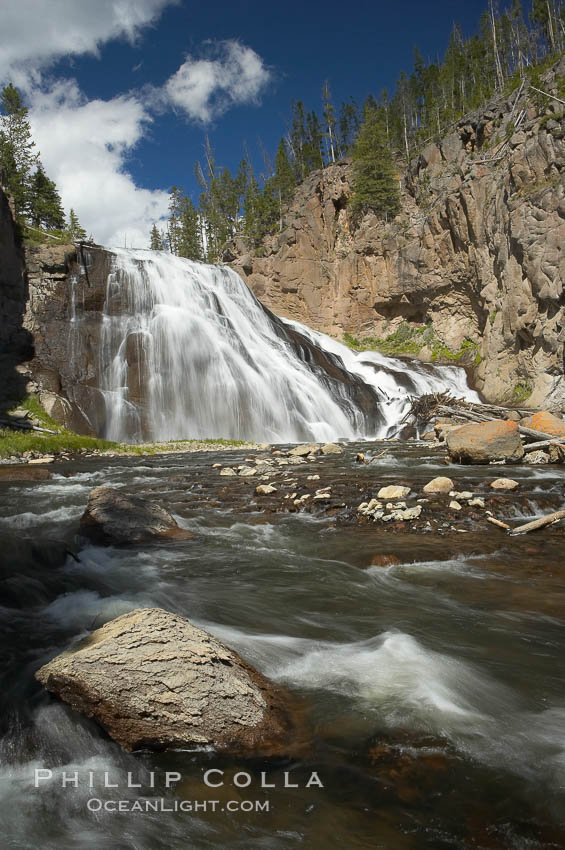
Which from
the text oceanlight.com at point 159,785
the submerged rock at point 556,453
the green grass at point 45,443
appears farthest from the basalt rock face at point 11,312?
the text oceanlight.com at point 159,785

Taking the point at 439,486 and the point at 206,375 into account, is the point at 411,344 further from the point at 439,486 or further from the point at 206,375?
the point at 439,486

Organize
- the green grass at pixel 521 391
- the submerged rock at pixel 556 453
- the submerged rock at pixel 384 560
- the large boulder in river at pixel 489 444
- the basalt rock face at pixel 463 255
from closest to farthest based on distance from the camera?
the submerged rock at pixel 384 560 < the submerged rock at pixel 556 453 < the large boulder in river at pixel 489 444 < the basalt rock face at pixel 463 255 < the green grass at pixel 521 391

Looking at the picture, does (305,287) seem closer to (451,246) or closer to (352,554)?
(451,246)

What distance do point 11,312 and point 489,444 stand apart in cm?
2454

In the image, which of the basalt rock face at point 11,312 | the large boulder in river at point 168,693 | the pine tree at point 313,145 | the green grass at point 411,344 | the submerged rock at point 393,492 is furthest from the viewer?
the pine tree at point 313,145

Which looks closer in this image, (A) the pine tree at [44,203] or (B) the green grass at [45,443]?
(B) the green grass at [45,443]

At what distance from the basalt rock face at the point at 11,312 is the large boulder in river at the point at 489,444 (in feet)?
65.0

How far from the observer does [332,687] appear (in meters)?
3.45

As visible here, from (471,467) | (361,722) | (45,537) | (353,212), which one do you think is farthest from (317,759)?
(353,212)

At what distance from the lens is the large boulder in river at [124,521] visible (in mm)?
7217

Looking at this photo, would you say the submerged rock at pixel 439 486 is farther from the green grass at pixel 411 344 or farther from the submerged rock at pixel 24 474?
the green grass at pixel 411 344

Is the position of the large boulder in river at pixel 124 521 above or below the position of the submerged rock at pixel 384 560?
above

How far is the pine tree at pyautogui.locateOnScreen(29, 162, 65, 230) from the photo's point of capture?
149 feet

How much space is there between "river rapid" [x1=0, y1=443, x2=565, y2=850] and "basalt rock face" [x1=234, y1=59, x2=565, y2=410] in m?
22.6
